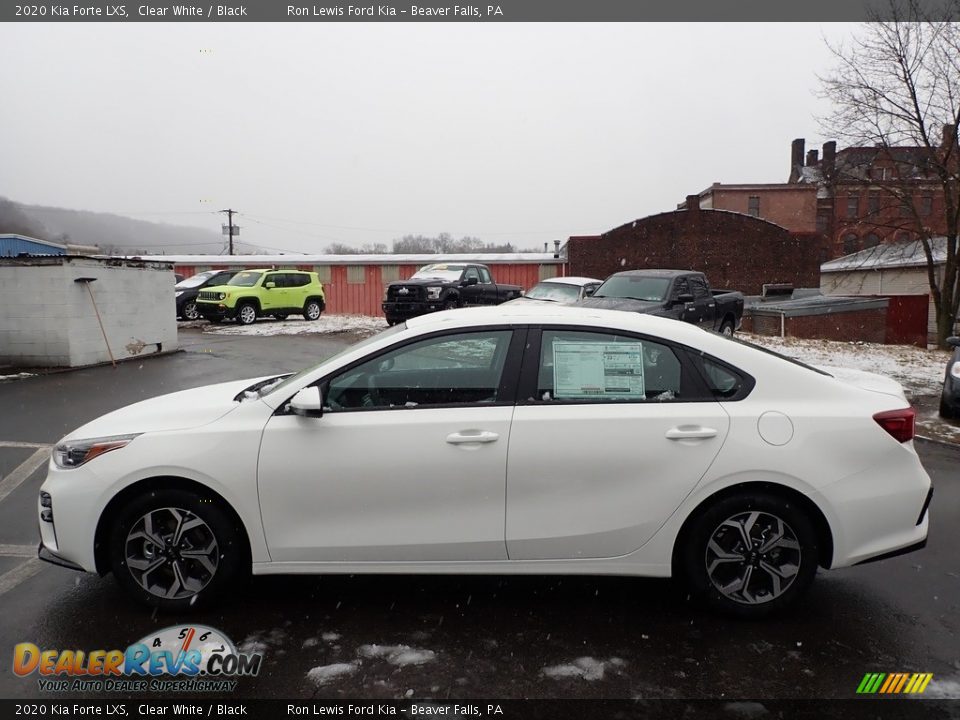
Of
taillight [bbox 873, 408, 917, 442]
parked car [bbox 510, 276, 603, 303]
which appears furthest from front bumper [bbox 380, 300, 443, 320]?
taillight [bbox 873, 408, 917, 442]

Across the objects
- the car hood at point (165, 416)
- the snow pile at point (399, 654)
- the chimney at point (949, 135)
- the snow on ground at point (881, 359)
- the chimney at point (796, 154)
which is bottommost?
the snow pile at point (399, 654)

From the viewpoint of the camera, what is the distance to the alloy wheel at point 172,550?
11.2ft

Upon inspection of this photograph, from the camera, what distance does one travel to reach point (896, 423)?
11.2ft

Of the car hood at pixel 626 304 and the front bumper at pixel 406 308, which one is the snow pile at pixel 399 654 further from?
the front bumper at pixel 406 308

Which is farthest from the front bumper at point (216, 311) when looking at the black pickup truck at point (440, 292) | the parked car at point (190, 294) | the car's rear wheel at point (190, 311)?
the black pickup truck at point (440, 292)

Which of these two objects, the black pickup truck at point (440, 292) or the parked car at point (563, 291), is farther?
the black pickup truck at point (440, 292)

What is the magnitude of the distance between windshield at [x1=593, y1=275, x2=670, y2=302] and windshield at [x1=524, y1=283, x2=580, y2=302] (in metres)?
1.46

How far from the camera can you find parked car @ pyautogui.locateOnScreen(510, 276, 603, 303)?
48.9 ft

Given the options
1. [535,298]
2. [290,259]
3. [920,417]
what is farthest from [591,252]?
[920,417]

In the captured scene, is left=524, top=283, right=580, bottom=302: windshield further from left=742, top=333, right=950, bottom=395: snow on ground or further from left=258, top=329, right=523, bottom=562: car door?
left=258, top=329, right=523, bottom=562: car door

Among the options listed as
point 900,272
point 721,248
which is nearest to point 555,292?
point 721,248

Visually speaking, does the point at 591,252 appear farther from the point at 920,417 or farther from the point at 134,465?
the point at 134,465

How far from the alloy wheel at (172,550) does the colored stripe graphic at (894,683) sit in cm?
310

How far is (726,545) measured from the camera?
3.40 metres
